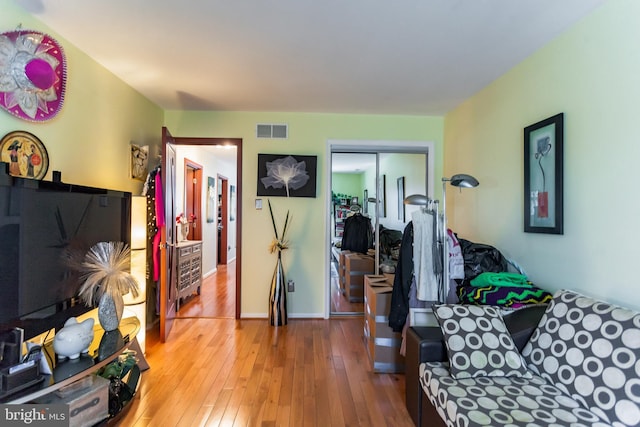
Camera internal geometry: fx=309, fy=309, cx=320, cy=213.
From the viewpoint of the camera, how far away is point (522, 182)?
2.38 metres

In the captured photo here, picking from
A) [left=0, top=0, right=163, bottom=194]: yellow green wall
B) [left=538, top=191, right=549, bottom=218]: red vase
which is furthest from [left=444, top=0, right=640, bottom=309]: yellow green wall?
[left=0, top=0, right=163, bottom=194]: yellow green wall

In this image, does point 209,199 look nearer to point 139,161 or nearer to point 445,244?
point 139,161

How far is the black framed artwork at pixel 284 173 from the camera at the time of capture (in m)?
3.65

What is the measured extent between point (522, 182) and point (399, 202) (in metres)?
1.65

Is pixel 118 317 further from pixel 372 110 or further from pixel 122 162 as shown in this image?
pixel 372 110

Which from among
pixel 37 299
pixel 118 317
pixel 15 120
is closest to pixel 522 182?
pixel 118 317

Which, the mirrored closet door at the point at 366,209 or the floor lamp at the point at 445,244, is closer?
the floor lamp at the point at 445,244

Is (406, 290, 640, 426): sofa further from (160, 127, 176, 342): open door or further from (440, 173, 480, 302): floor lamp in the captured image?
(160, 127, 176, 342): open door

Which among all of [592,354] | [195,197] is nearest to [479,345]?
[592,354]

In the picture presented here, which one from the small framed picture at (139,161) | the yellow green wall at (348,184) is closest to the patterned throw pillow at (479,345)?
the yellow green wall at (348,184)

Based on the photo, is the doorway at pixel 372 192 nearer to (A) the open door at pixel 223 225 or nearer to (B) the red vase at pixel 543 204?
(B) the red vase at pixel 543 204

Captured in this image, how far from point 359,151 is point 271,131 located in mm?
1096

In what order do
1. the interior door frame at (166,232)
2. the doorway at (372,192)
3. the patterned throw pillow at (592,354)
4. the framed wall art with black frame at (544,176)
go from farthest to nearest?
the doorway at (372,192) < the interior door frame at (166,232) < the framed wall art with black frame at (544,176) < the patterned throw pillow at (592,354)

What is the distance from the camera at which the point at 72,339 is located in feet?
5.37
